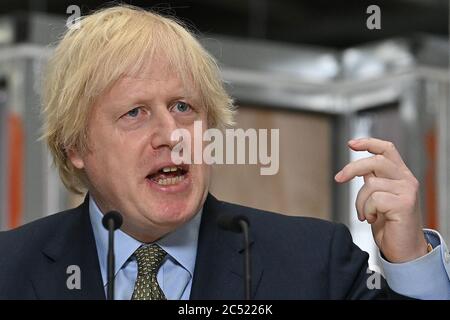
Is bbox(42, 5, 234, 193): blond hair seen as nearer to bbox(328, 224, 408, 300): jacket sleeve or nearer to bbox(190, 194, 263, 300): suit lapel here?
bbox(190, 194, 263, 300): suit lapel

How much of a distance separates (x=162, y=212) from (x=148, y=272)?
0.37 ft

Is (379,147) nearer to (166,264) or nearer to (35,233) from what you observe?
(166,264)

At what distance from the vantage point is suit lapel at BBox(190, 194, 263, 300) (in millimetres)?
1600

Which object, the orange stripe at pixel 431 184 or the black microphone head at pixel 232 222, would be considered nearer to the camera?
the black microphone head at pixel 232 222

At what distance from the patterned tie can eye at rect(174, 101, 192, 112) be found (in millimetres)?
225

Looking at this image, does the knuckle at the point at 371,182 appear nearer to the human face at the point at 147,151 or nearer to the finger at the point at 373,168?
the finger at the point at 373,168

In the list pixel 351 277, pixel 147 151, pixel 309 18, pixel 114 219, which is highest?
pixel 309 18

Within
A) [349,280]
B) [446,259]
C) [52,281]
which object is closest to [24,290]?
[52,281]

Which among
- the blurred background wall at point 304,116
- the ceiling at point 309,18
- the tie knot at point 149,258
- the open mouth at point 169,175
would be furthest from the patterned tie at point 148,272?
the ceiling at point 309,18

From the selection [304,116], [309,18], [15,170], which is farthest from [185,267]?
[309,18]

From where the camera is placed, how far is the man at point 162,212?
61.6 inches

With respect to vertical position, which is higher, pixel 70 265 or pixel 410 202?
pixel 410 202

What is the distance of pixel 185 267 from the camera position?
1645 mm

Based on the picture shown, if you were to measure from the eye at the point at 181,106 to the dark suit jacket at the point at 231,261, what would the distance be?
0.68 feet
